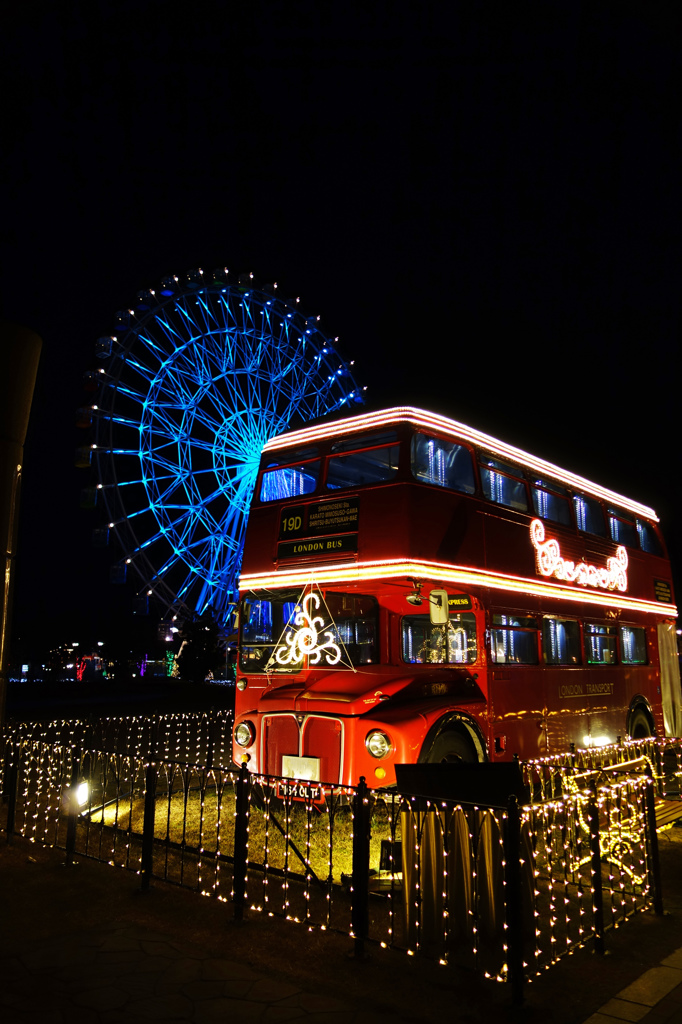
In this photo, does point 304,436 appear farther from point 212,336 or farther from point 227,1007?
point 212,336

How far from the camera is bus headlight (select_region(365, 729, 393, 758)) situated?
667 cm

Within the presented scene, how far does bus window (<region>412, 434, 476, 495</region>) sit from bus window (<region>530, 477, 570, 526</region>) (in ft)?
5.39

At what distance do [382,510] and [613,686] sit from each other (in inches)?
238

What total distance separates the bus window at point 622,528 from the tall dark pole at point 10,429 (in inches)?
359

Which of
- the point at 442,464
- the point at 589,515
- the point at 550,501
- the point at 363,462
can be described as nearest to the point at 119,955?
the point at 363,462

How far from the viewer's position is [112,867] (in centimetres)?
632

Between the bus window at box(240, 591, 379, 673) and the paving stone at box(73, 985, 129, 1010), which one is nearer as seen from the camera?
the paving stone at box(73, 985, 129, 1010)

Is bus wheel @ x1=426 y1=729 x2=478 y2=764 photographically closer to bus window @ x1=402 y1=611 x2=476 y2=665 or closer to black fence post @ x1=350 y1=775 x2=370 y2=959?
bus window @ x1=402 y1=611 x2=476 y2=665

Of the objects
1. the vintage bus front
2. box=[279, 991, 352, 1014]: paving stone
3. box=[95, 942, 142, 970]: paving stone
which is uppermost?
the vintage bus front

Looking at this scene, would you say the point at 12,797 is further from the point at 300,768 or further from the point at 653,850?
→ the point at 653,850

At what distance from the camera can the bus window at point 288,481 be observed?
8852mm

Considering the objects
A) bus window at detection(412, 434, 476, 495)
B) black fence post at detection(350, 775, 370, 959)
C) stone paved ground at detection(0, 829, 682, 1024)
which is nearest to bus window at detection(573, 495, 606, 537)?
bus window at detection(412, 434, 476, 495)

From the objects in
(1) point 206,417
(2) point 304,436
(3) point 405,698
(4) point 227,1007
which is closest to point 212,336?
(1) point 206,417

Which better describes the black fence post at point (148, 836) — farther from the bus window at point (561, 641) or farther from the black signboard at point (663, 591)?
the black signboard at point (663, 591)
